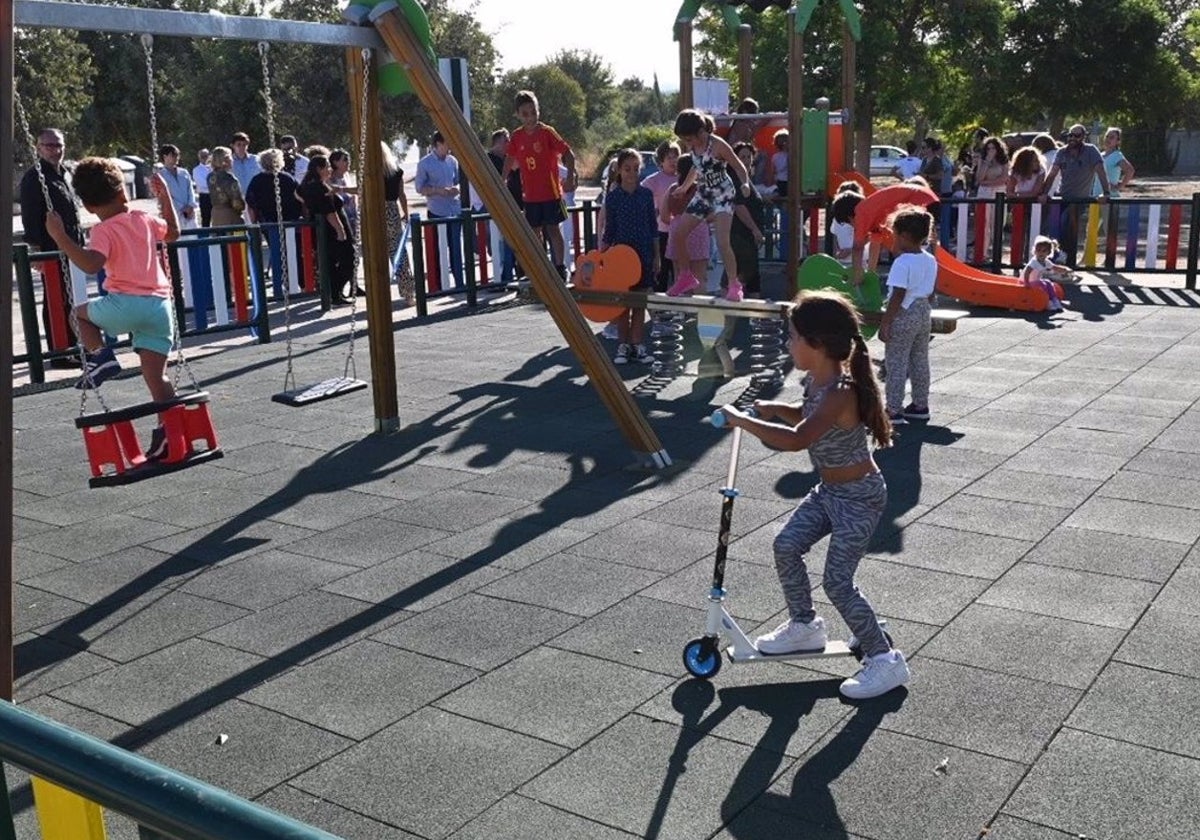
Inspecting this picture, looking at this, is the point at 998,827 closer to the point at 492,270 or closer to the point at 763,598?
the point at 763,598

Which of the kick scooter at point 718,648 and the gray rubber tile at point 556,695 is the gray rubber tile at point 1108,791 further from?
the gray rubber tile at point 556,695

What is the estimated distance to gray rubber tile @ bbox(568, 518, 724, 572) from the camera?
6.17 m

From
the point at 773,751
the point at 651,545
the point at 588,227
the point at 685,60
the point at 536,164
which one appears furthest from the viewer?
the point at 588,227

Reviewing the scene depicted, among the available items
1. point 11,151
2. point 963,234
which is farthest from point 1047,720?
point 963,234

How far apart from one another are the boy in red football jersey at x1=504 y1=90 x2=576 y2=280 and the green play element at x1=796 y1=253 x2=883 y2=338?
462cm

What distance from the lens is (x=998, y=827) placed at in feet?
12.2

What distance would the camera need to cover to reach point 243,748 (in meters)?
4.36

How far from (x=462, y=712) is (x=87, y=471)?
464 centimetres

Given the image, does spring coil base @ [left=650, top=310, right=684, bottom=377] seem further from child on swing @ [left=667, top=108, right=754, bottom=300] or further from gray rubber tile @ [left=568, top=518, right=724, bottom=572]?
gray rubber tile @ [left=568, top=518, right=724, bottom=572]

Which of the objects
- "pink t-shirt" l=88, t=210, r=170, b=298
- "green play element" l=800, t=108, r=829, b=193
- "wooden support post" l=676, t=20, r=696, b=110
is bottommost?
"pink t-shirt" l=88, t=210, r=170, b=298

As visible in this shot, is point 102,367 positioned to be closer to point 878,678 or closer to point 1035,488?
point 878,678

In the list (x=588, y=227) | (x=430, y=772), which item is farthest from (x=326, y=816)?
(x=588, y=227)

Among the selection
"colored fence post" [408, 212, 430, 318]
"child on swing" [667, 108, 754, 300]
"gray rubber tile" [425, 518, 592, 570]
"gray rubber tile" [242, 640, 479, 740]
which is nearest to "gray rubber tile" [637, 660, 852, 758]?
"gray rubber tile" [242, 640, 479, 740]

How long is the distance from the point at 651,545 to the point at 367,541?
1.47 m
